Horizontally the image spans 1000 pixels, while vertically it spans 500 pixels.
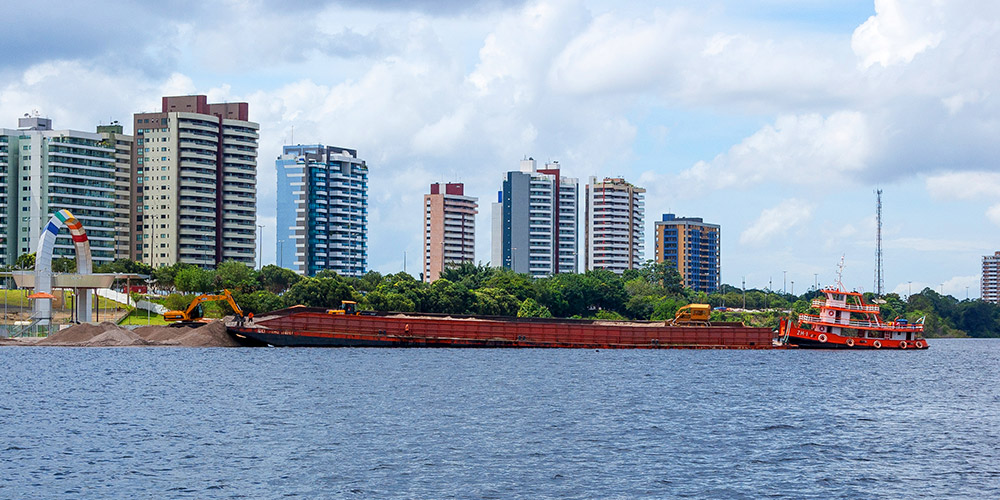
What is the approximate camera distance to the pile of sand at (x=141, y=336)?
12544cm

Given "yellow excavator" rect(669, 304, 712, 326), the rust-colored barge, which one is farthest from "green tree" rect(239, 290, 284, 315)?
"yellow excavator" rect(669, 304, 712, 326)

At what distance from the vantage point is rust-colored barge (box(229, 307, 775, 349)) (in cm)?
12459

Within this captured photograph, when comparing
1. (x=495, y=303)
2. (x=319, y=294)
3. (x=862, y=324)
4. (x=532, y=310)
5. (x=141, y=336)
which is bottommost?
(x=141, y=336)

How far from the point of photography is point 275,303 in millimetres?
167000

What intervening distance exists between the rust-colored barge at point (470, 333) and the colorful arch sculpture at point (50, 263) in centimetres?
2861

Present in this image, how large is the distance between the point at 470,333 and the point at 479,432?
76.7m

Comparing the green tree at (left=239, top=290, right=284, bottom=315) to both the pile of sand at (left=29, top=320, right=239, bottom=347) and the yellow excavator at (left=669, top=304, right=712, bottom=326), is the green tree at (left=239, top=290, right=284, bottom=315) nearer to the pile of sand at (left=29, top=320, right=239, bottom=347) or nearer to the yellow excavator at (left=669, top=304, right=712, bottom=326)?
the pile of sand at (left=29, top=320, right=239, bottom=347)

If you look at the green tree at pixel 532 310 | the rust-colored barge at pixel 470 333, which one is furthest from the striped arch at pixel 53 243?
the green tree at pixel 532 310

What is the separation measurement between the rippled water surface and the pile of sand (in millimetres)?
20047

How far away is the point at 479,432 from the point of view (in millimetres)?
57000

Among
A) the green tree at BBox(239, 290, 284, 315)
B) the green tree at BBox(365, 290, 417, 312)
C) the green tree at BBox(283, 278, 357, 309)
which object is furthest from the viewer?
the green tree at BBox(365, 290, 417, 312)

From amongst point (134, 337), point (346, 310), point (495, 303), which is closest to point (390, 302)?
point (495, 303)

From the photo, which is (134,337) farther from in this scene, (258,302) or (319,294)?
(258,302)

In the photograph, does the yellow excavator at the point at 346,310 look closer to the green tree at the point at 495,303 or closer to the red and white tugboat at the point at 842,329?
the green tree at the point at 495,303
